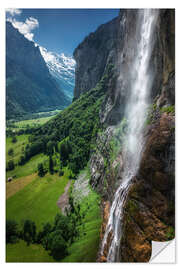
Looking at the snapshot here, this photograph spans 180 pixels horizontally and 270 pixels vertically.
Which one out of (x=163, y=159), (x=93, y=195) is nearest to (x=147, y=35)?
(x=163, y=159)

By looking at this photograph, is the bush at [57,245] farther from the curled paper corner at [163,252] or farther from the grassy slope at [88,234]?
the curled paper corner at [163,252]

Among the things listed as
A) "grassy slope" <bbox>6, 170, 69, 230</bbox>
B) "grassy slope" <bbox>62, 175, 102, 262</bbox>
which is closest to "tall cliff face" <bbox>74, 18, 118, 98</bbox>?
"grassy slope" <bbox>6, 170, 69, 230</bbox>

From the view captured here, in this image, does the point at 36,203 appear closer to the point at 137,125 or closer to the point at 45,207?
the point at 45,207

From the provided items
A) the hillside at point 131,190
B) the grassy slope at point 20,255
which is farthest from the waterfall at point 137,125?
the grassy slope at point 20,255

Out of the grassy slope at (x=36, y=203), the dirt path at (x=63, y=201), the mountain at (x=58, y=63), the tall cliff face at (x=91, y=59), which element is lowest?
the dirt path at (x=63, y=201)

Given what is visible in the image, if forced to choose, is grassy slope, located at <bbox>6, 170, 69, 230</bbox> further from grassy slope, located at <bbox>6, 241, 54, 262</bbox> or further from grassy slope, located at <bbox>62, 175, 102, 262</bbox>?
grassy slope, located at <bbox>62, 175, 102, 262</bbox>

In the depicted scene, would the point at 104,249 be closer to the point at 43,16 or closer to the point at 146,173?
the point at 146,173
